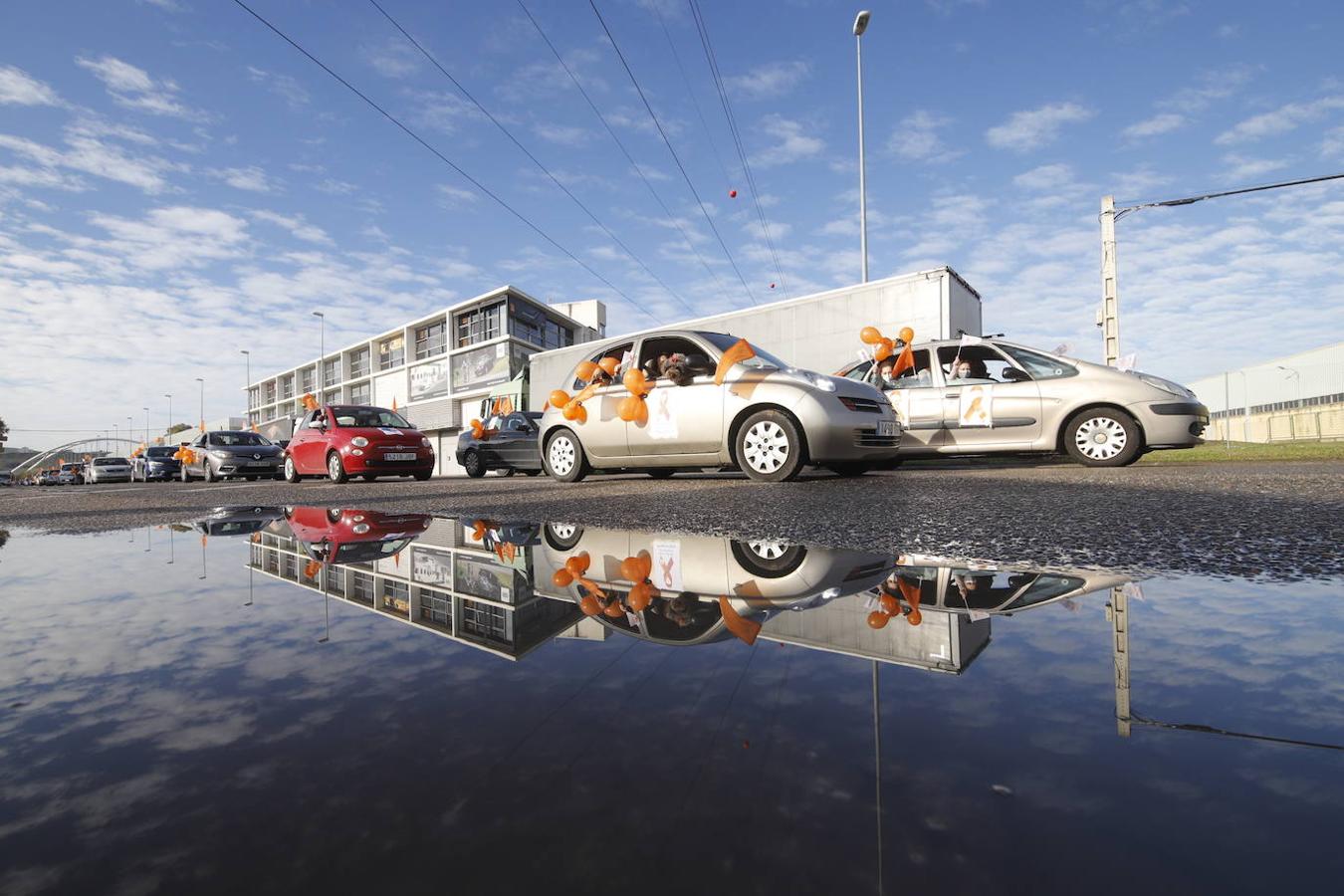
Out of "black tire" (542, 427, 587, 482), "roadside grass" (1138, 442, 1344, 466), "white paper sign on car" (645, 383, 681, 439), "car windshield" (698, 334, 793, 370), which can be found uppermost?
"car windshield" (698, 334, 793, 370)

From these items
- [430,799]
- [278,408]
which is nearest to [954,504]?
[430,799]

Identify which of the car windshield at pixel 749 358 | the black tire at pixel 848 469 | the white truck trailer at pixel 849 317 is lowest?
the black tire at pixel 848 469

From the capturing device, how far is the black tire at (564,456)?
7.79m

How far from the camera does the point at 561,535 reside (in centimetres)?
314

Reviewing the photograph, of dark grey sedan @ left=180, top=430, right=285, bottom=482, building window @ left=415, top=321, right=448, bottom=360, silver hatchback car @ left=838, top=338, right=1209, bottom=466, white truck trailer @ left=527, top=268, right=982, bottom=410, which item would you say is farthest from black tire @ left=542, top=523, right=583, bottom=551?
building window @ left=415, top=321, right=448, bottom=360

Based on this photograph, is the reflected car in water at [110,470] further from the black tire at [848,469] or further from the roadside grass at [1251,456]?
the roadside grass at [1251,456]

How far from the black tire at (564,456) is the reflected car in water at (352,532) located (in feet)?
9.93

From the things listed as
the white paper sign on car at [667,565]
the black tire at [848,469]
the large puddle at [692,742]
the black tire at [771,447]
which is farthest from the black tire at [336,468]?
the large puddle at [692,742]

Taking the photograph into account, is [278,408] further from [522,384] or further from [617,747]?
[617,747]

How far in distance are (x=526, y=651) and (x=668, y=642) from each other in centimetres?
28

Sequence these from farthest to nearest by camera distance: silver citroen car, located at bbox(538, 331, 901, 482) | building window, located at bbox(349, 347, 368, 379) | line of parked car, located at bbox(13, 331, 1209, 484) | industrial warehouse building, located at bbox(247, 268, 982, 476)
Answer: building window, located at bbox(349, 347, 368, 379) → industrial warehouse building, located at bbox(247, 268, 982, 476) → line of parked car, located at bbox(13, 331, 1209, 484) → silver citroen car, located at bbox(538, 331, 901, 482)

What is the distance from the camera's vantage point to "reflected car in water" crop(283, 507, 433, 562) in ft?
8.83

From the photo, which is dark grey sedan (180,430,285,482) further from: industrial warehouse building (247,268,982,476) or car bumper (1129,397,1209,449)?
car bumper (1129,397,1209,449)

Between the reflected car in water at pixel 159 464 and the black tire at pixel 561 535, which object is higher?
the reflected car in water at pixel 159 464
